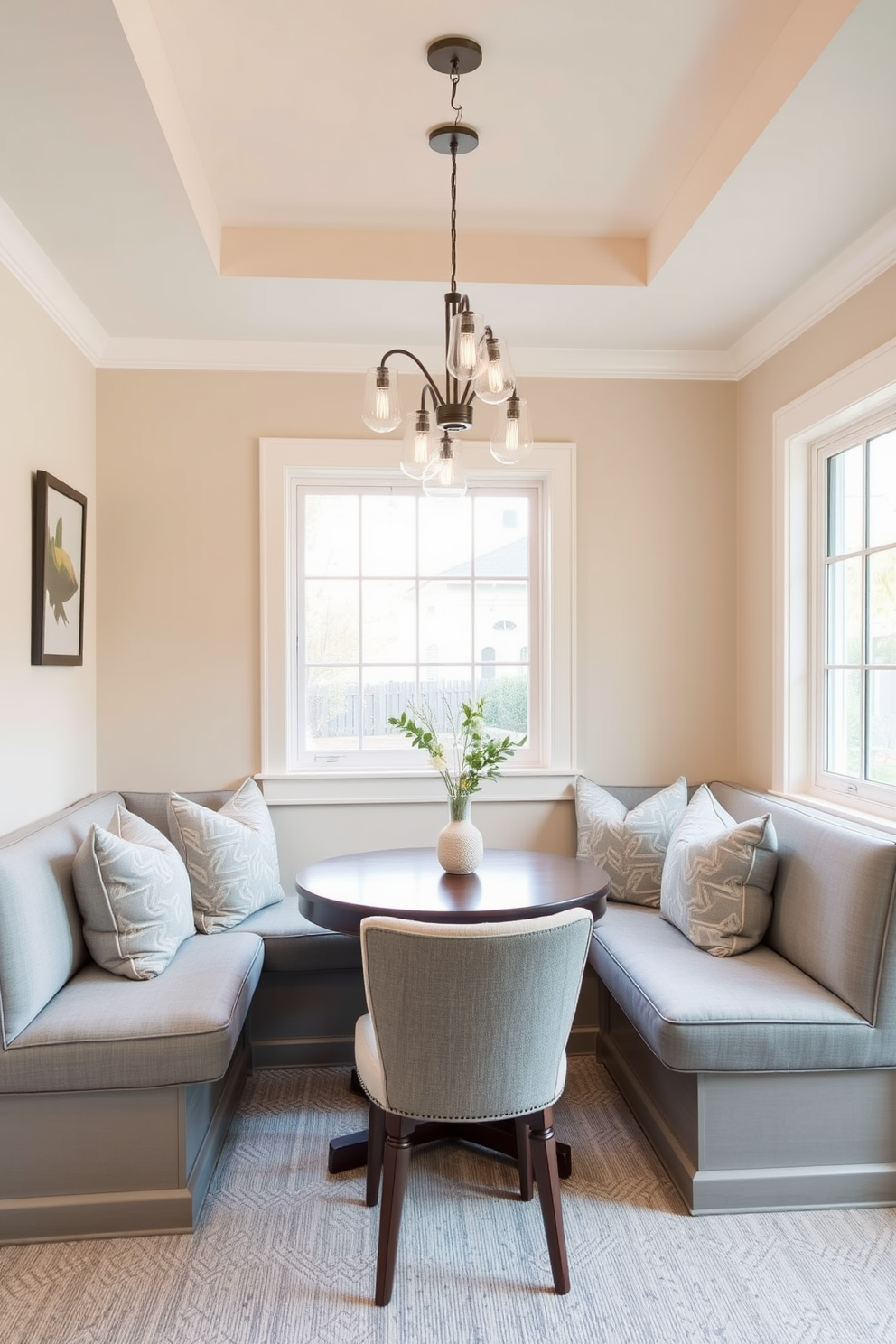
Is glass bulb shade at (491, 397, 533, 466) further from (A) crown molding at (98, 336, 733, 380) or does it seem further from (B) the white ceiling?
(A) crown molding at (98, 336, 733, 380)

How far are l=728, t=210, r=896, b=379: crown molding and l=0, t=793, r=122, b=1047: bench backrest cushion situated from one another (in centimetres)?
284

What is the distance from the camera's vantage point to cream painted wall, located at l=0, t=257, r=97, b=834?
2.45m

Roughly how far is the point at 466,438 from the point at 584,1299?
273 cm

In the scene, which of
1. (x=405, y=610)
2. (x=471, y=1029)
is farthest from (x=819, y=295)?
(x=471, y=1029)

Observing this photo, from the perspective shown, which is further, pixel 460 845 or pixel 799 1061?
pixel 460 845

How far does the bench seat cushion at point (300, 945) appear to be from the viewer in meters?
2.80

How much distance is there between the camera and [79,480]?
3.07 m

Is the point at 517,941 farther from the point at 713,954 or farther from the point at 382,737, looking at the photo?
the point at 382,737

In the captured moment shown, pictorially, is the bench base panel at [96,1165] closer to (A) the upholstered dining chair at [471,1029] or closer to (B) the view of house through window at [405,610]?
(A) the upholstered dining chair at [471,1029]

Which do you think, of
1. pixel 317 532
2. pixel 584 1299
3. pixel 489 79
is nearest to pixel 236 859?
pixel 317 532

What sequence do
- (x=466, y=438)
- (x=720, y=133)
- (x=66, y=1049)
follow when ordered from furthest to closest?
1. (x=466, y=438)
2. (x=720, y=133)
3. (x=66, y=1049)

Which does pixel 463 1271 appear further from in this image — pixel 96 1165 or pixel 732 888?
pixel 732 888

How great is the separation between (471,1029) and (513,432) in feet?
Answer: 4.66

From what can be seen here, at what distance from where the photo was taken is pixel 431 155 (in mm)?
2334
